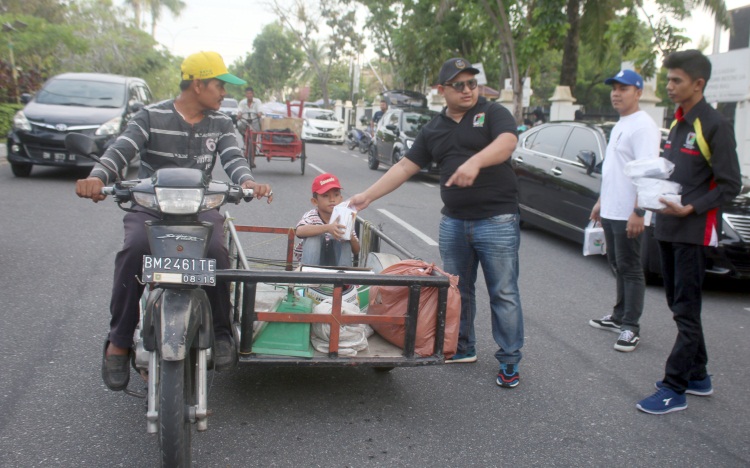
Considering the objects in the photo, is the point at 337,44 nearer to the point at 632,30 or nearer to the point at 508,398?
the point at 632,30

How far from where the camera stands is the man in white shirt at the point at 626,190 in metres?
5.31

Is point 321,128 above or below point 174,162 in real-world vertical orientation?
below

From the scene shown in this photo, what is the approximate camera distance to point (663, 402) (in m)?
4.14

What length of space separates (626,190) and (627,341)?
1084 millimetres

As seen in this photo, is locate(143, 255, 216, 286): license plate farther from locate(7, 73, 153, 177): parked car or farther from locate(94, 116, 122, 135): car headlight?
locate(94, 116, 122, 135): car headlight

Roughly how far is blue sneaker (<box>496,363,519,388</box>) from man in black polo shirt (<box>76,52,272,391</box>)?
171 centimetres

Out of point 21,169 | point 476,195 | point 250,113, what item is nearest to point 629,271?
point 476,195

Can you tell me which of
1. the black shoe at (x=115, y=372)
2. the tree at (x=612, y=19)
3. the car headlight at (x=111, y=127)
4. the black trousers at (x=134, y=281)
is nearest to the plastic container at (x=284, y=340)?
the black trousers at (x=134, y=281)

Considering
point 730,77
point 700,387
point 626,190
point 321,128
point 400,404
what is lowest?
point 400,404

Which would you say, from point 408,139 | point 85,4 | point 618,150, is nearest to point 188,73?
point 618,150

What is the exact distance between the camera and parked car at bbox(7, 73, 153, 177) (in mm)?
12219

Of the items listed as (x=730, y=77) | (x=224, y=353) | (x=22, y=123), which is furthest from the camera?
(x=730, y=77)

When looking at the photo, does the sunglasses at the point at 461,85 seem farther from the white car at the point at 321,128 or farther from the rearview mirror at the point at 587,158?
the white car at the point at 321,128

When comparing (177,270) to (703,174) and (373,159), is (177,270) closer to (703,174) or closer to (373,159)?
(703,174)
